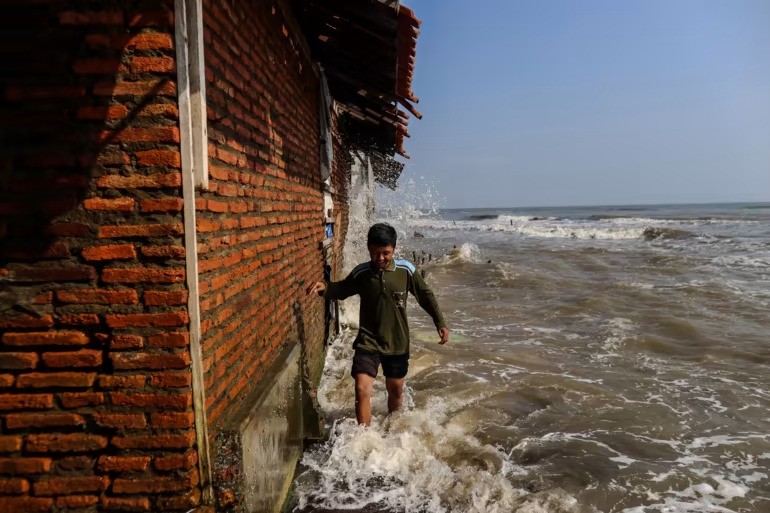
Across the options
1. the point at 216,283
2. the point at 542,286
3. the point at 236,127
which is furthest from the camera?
the point at 542,286

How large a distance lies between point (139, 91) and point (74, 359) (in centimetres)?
126

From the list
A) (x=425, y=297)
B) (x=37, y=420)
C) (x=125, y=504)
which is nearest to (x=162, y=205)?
(x=37, y=420)

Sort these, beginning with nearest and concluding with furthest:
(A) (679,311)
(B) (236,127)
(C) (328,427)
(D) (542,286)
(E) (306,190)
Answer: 1. (B) (236,127)
2. (C) (328,427)
3. (E) (306,190)
4. (A) (679,311)
5. (D) (542,286)

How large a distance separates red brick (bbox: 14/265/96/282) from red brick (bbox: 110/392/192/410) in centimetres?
57

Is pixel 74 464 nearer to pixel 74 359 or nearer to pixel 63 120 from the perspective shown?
pixel 74 359

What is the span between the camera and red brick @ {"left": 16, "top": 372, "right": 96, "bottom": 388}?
7.17 feet

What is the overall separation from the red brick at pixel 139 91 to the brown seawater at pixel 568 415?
285cm

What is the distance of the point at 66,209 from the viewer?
2141 mm

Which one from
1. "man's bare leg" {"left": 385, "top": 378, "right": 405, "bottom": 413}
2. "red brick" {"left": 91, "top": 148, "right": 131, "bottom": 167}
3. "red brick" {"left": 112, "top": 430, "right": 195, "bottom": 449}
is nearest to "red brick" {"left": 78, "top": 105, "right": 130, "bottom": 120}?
"red brick" {"left": 91, "top": 148, "right": 131, "bottom": 167}

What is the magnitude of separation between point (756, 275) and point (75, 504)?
18.0 m

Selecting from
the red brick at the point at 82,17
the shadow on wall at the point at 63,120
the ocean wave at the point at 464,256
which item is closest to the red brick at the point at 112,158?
the shadow on wall at the point at 63,120

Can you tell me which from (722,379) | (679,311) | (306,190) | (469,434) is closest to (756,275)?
(679,311)

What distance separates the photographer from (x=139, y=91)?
212 centimetres

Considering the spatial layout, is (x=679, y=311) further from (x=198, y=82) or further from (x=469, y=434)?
(x=198, y=82)
